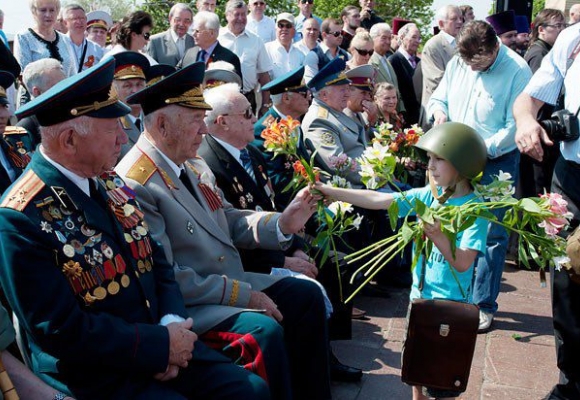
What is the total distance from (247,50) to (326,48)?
1203 mm

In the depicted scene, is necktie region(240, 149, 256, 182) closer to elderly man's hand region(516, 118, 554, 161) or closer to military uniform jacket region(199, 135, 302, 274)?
military uniform jacket region(199, 135, 302, 274)

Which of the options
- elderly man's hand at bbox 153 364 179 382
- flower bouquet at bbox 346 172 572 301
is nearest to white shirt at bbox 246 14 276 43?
flower bouquet at bbox 346 172 572 301

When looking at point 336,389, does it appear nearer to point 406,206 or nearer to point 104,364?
point 406,206

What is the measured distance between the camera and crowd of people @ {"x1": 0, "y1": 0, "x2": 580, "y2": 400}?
2613 millimetres

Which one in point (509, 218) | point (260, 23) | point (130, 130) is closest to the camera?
point (509, 218)

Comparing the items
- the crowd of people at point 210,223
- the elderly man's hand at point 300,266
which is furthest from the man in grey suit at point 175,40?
the elderly man's hand at point 300,266

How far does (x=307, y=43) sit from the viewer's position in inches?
384

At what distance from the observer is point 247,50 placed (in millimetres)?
8984

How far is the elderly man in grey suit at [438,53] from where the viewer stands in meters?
7.88

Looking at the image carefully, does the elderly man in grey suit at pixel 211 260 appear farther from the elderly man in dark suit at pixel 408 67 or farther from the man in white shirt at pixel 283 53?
the man in white shirt at pixel 283 53

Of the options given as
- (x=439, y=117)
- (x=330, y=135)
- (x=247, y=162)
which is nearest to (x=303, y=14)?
(x=330, y=135)

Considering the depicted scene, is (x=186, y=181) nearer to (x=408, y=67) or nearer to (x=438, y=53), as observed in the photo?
(x=438, y=53)

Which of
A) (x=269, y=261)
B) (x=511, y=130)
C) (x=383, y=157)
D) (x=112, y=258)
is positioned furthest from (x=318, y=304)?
(x=511, y=130)

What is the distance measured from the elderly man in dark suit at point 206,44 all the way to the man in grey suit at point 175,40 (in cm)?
45
